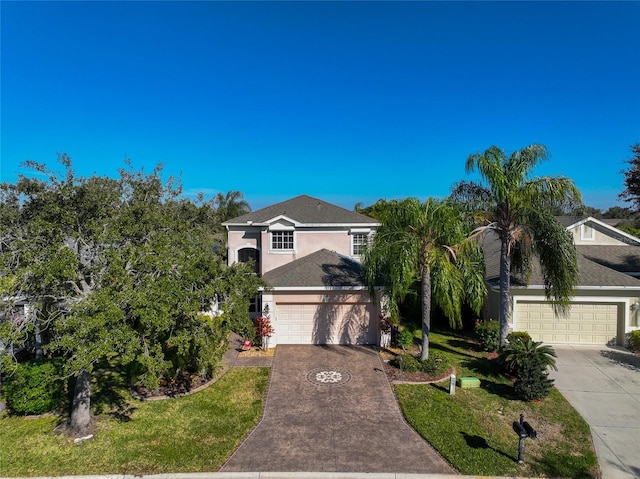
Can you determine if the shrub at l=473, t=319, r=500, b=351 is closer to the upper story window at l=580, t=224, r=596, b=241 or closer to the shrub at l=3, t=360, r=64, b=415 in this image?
the upper story window at l=580, t=224, r=596, b=241

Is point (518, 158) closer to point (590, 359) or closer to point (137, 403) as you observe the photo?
point (590, 359)

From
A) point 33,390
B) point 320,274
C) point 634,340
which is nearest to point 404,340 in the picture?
point 320,274

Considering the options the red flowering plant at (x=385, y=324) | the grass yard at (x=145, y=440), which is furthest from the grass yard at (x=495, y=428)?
the grass yard at (x=145, y=440)

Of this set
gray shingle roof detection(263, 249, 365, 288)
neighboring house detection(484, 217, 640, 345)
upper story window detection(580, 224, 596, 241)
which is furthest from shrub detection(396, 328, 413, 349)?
upper story window detection(580, 224, 596, 241)

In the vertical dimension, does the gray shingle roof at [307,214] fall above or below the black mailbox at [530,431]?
above

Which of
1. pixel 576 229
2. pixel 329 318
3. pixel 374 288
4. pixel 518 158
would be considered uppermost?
pixel 518 158

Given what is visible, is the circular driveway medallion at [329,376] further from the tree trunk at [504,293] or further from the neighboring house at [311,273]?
the tree trunk at [504,293]

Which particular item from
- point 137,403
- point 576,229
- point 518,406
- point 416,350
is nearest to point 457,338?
point 416,350
